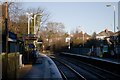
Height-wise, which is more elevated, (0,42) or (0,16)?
(0,16)

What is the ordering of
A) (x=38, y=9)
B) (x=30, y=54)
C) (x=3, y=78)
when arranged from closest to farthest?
1. (x=3, y=78)
2. (x=30, y=54)
3. (x=38, y=9)

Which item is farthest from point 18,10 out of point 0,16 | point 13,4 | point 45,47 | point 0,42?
point 45,47

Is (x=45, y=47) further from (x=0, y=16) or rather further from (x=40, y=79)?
(x=40, y=79)

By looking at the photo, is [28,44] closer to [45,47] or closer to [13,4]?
[13,4]

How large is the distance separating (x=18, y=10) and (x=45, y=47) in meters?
77.0

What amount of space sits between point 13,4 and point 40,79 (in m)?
34.5

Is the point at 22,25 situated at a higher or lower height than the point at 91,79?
higher

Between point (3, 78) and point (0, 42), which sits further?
point (0, 42)

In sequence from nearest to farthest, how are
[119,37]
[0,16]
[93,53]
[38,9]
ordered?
1. [0,16]
2. [119,37]
3. [93,53]
4. [38,9]

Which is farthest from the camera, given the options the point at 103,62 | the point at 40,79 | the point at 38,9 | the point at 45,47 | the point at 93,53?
the point at 45,47

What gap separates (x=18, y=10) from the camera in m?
58.8

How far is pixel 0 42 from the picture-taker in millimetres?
25328

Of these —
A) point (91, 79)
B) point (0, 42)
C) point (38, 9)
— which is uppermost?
point (38, 9)

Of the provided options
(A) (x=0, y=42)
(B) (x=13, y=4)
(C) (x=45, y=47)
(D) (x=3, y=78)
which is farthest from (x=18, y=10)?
(C) (x=45, y=47)
